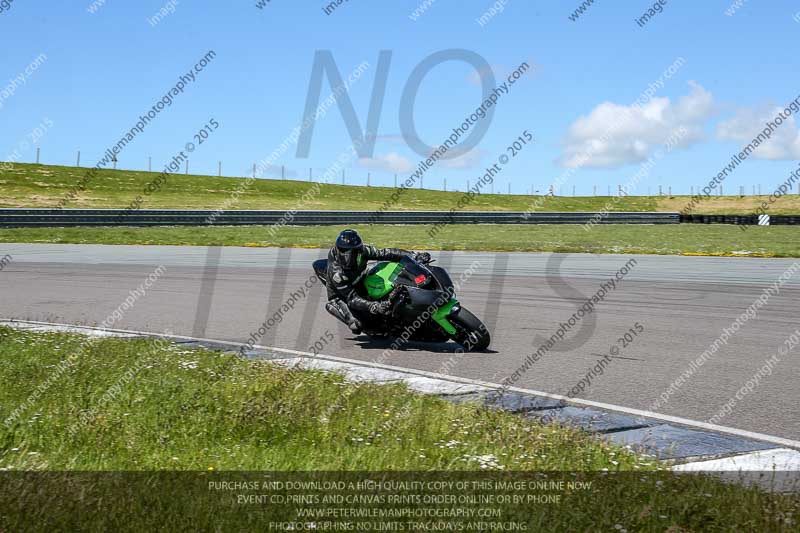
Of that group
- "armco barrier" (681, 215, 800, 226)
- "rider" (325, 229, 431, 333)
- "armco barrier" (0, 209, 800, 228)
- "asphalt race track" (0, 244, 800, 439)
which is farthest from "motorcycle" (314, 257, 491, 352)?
"armco barrier" (681, 215, 800, 226)

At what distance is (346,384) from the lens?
724 centimetres

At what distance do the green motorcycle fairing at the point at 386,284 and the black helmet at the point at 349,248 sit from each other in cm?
27

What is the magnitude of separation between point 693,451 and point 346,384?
9.52ft

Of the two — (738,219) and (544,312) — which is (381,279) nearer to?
(544,312)

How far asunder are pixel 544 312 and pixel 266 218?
31.1m

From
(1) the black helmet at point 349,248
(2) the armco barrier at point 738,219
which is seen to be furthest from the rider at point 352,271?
(2) the armco barrier at point 738,219

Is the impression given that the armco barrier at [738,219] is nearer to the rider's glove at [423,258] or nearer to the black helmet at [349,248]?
the rider's glove at [423,258]

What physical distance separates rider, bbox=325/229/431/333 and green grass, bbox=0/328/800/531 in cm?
207

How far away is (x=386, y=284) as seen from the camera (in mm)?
9875

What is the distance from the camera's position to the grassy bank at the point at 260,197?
58.7 metres

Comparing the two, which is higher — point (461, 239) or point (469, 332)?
point (461, 239)

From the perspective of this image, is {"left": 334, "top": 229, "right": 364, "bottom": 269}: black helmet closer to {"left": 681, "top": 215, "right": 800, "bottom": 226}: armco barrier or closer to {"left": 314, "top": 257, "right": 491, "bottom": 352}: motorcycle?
{"left": 314, "top": 257, "right": 491, "bottom": 352}: motorcycle

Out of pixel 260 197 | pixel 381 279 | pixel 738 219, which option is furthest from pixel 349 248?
pixel 260 197

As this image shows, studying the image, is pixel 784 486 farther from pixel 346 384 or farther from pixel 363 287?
pixel 363 287
